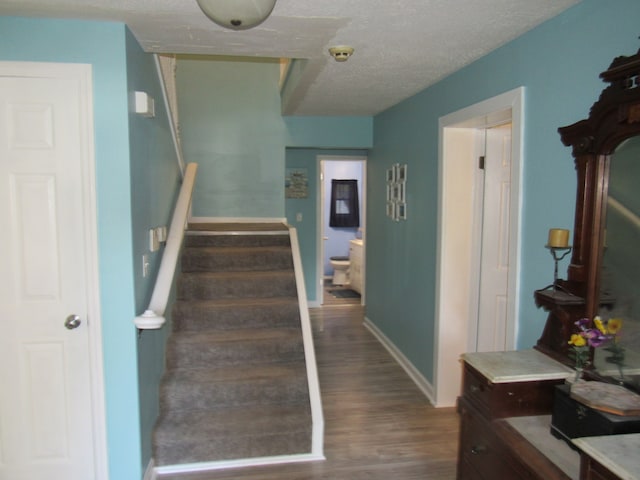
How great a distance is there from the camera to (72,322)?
2273 millimetres

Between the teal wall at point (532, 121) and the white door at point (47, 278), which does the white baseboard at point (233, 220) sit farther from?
the white door at point (47, 278)

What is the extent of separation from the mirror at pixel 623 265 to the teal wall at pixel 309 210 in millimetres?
4754

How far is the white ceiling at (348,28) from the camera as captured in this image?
1954mm

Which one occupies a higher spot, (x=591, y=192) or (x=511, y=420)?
(x=591, y=192)

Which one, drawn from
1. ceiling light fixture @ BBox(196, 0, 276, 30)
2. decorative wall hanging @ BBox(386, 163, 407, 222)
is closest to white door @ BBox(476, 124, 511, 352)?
decorative wall hanging @ BBox(386, 163, 407, 222)

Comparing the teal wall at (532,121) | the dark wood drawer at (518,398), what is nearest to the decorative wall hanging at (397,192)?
the teal wall at (532,121)

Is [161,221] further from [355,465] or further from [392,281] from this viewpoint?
[392,281]

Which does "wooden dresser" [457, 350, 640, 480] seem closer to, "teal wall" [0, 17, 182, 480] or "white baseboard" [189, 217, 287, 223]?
"teal wall" [0, 17, 182, 480]

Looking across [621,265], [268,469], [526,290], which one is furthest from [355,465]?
[621,265]

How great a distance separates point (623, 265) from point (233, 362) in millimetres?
2420

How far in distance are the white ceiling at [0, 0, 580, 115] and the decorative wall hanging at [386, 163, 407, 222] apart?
1.27m

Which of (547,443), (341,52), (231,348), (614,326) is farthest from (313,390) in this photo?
(341,52)

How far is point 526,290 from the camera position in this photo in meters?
2.30

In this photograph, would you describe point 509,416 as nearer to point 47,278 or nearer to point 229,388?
point 229,388
